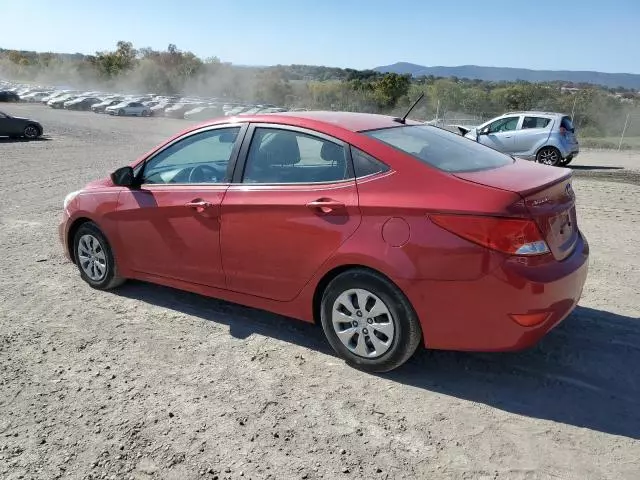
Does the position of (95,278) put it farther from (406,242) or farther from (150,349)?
(406,242)

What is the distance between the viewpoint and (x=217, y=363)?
390 centimetres

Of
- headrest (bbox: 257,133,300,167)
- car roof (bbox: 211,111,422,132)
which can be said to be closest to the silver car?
car roof (bbox: 211,111,422,132)

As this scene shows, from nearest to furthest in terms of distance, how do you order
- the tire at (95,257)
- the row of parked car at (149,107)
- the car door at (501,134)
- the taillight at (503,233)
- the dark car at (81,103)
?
1. the taillight at (503,233)
2. the tire at (95,257)
3. the car door at (501,134)
4. the row of parked car at (149,107)
5. the dark car at (81,103)

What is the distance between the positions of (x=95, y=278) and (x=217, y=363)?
2.05 m

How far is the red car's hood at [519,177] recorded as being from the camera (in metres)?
3.37

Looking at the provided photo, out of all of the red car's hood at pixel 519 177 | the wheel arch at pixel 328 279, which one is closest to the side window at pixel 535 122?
the red car's hood at pixel 519 177

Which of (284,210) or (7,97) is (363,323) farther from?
(7,97)

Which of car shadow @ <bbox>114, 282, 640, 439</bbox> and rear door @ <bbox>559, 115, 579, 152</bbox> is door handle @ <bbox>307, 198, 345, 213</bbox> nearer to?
car shadow @ <bbox>114, 282, 640, 439</bbox>

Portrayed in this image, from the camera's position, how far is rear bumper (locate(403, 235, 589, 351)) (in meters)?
3.20

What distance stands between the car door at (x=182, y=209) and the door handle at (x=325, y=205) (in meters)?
0.84

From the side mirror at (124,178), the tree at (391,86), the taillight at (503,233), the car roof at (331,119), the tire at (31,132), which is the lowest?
the tire at (31,132)

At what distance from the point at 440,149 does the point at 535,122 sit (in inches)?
536

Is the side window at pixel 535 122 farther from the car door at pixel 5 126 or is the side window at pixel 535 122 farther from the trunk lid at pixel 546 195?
the car door at pixel 5 126

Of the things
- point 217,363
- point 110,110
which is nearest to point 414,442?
point 217,363
